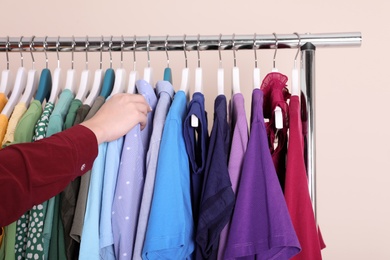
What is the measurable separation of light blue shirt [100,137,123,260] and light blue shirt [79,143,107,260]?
0.01m

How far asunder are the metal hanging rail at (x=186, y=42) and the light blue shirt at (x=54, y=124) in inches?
6.1

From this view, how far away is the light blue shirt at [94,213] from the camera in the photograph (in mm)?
1101

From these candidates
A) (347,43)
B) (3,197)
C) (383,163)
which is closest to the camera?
(3,197)

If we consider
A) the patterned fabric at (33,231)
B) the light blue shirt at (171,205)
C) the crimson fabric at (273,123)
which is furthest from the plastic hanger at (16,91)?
the crimson fabric at (273,123)

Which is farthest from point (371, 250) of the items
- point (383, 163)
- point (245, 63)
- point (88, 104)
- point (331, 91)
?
point (88, 104)

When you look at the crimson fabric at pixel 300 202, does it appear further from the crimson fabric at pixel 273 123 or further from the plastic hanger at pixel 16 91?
the plastic hanger at pixel 16 91

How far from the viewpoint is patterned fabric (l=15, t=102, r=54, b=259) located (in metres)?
1.15

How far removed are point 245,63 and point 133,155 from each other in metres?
1.02

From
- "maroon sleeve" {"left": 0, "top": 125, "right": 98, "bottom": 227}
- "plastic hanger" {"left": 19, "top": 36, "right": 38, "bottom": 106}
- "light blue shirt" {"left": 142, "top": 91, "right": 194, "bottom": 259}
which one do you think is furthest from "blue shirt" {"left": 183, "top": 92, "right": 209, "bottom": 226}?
"plastic hanger" {"left": 19, "top": 36, "right": 38, "bottom": 106}

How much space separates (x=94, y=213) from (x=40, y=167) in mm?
222

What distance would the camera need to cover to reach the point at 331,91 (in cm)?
203

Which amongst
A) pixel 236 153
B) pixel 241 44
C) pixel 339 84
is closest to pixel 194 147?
pixel 236 153

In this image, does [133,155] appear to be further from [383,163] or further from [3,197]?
[383,163]

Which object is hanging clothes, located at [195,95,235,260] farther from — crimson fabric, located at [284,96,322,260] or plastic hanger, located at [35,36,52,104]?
plastic hanger, located at [35,36,52,104]
